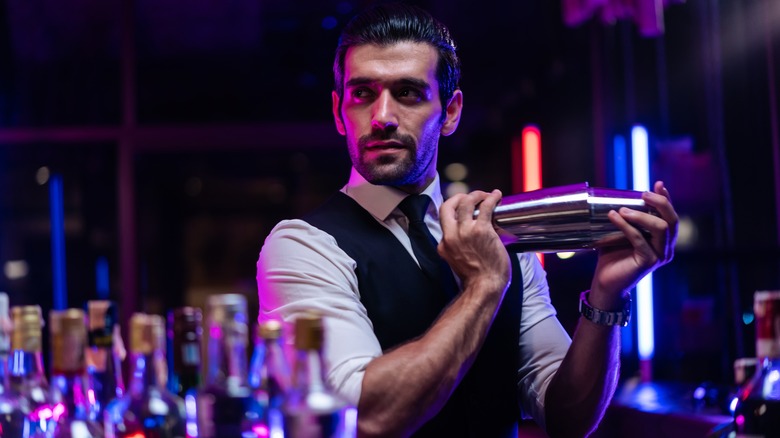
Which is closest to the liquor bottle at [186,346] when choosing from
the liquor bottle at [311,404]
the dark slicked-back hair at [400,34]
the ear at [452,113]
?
the liquor bottle at [311,404]

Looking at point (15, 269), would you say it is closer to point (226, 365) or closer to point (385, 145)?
point (385, 145)

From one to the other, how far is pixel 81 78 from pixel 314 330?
4.73 metres

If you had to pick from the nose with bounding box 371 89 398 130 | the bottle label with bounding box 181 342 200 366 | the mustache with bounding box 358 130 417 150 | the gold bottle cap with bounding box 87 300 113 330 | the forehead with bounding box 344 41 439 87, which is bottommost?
the bottle label with bounding box 181 342 200 366

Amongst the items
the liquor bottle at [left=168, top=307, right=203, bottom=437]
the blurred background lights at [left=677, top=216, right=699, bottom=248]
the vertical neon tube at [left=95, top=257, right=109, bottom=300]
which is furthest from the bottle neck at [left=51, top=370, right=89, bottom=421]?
the vertical neon tube at [left=95, top=257, right=109, bottom=300]

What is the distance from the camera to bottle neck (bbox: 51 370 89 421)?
99cm

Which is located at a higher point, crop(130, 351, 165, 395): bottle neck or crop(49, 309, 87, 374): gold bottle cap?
crop(49, 309, 87, 374): gold bottle cap

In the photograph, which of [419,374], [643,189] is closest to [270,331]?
[419,374]

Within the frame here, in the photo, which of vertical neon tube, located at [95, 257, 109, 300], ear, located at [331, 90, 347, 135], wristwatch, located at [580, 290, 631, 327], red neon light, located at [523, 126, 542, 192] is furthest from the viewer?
vertical neon tube, located at [95, 257, 109, 300]

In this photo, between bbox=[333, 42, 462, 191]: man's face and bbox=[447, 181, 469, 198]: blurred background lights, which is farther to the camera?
bbox=[447, 181, 469, 198]: blurred background lights

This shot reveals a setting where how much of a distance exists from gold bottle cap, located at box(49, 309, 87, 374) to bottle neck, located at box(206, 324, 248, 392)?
5.5 inches

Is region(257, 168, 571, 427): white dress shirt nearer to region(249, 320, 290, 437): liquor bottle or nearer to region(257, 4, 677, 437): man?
region(257, 4, 677, 437): man

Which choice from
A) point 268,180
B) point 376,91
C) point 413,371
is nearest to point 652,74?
point 268,180

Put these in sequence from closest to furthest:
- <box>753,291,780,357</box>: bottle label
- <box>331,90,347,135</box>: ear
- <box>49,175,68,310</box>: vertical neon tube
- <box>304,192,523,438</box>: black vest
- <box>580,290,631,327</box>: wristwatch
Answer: <box>753,291,780,357</box>: bottle label
<box>580,290,631,327</box>: wristwatch
<box>304,192,523,438</box>: black vest
<box>331,90,347,135</box>: ear
<box>49,175,68,310</box>: vertical neon tube

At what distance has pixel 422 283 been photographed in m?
1.64
